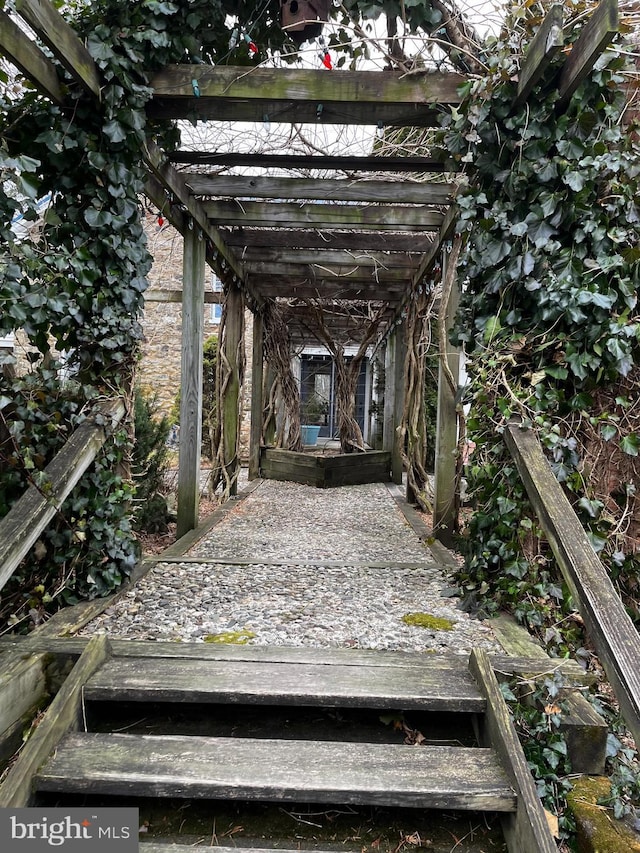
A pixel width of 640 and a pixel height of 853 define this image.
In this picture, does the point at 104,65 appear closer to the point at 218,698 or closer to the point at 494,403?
the point at 494,403

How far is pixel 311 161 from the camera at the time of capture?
3.13 metres

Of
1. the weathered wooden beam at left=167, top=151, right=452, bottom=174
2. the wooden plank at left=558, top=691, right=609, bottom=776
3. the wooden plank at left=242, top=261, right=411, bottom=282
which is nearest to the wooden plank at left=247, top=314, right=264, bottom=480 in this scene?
the wooden plank at left=242, top=261, right=411, bottom=282

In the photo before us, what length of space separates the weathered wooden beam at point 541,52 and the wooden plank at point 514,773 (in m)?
2.19

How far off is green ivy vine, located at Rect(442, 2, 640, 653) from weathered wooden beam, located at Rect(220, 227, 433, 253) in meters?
2.27

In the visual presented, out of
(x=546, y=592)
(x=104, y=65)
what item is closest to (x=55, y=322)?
(x=104, y=65)

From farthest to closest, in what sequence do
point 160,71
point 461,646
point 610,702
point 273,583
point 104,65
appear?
point 273,583 → point 160,71 → point 104,65 → point 461,646 → point 610,702

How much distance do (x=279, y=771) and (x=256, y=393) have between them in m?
5.82

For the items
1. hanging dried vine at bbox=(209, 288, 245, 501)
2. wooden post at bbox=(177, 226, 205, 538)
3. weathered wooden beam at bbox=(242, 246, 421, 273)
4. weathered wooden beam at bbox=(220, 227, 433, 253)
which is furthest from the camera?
hanging dried vine at bbox=(209, 288, 245, 501)

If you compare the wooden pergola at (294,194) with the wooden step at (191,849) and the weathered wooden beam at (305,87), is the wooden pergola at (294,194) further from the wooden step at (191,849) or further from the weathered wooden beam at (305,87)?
the wooden step at (191,849)

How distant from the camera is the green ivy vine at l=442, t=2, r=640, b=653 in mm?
2168

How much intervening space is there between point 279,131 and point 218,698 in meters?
2.88

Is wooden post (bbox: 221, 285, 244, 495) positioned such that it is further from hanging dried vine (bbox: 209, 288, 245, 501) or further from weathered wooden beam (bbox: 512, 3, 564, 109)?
weathered wooden beam (bbox: 512, 3, 564, 109)

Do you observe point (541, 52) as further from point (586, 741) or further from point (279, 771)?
point (279, 771)

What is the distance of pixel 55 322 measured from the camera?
7.66ft
